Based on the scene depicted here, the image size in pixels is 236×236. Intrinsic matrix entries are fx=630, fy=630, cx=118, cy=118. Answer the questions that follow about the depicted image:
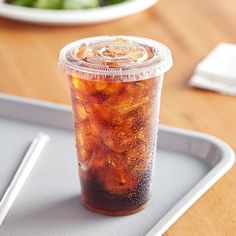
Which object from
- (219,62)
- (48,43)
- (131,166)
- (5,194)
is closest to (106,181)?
(131,166)

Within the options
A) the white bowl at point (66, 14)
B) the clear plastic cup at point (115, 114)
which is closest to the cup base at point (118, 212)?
the clear plastic cup at point (115, 114)

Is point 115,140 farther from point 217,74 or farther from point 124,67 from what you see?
point 217,74

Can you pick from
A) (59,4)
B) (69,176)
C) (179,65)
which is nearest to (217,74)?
(179,65)

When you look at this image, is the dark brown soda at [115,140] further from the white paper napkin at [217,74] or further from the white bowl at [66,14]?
the white bowl at [66,14]

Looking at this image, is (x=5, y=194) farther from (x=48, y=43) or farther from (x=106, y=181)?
(x=48, y=43)

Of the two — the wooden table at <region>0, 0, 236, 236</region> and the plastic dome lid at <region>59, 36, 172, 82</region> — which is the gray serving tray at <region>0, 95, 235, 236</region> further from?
the plastic dome lid at <region>59, 36, 172, 82</region>

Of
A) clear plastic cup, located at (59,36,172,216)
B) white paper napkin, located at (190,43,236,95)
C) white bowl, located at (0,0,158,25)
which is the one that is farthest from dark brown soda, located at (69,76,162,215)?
white bowl, located at (0,0,158,25)
